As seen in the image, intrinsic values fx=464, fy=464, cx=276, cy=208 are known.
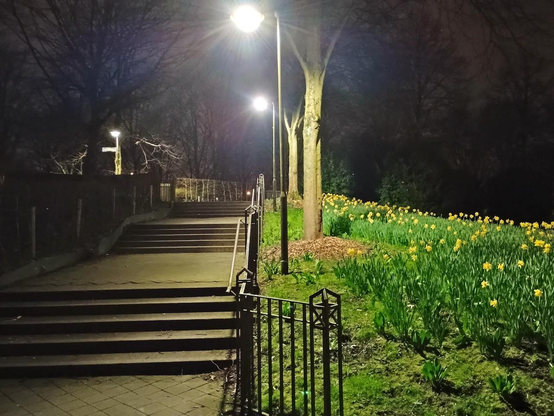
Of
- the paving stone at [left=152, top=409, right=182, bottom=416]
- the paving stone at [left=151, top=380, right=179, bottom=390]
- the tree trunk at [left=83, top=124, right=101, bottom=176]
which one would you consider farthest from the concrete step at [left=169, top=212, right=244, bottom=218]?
the paving stone at [left=152, top=409, right=182, bottom=416]

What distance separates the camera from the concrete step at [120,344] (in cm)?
567

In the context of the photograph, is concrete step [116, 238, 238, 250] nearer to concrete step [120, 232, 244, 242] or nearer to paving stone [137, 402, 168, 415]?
concrete step [120, 232, 244, 242]

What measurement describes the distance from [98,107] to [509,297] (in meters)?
19.3

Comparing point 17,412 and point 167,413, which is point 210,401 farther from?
point 17,412

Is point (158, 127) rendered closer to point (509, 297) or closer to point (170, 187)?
point (170, 187)

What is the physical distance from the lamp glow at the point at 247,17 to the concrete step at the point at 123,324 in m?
4.19

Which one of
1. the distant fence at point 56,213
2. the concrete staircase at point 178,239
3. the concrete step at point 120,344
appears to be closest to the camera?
the concrete step at point 120,344

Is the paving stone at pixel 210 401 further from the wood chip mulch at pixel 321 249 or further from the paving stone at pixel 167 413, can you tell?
the wood chip mulch at pixel 321 249

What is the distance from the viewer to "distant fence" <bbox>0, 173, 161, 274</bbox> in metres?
9.05

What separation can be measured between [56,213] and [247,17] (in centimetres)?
679

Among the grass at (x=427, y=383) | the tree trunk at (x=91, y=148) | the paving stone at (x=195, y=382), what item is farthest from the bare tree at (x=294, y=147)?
the grass at (x=427, y=383)

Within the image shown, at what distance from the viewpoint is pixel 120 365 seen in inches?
209

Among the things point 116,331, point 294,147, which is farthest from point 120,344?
point 294,147

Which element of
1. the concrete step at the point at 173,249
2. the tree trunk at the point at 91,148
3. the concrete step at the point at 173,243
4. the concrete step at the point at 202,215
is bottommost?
the concrete step at the point at 173,249
